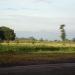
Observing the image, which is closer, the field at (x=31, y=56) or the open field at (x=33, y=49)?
the field at (x=31, y=56)

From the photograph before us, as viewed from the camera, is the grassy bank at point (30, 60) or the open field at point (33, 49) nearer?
the grassy bank at point (30, 60)

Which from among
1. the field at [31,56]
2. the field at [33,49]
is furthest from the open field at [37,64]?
the field at [33,49]

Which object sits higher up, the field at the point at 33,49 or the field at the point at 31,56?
the field at the point at 33,49

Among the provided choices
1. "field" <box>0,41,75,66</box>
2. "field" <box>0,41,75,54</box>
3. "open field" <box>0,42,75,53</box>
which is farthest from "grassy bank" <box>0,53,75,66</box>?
"open field" <box>0,42,75,53</box>

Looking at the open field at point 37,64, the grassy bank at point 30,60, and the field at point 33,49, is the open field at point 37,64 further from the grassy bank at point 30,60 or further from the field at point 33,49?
the field at point 33,49

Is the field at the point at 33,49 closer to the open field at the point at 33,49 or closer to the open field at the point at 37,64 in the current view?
the open field at the point at 33,49

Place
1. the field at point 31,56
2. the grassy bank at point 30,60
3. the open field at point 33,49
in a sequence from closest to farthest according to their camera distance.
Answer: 1. the grassy bank at point 30,60
2. the field at point 31,56
3. the open field at point 33,49

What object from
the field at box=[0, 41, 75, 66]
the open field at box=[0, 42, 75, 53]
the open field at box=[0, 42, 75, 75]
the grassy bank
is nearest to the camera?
the open field at box=[0, 42, 75, 75]

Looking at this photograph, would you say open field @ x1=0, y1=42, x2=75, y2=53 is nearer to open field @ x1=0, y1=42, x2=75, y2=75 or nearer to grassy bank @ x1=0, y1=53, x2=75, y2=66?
open field @ x1=0, y1=42, x2=75, y2=75

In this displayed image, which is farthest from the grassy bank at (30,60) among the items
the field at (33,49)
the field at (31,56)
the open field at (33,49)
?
the open field at (33,49)

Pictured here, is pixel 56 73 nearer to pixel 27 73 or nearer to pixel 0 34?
pixel 27 73

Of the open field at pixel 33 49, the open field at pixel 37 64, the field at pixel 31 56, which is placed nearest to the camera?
the open field at pixel 37 64

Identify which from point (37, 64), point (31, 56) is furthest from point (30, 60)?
point (31, 56)

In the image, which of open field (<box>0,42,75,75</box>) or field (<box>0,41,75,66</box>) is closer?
open field (<box>0,42,75,75</box>)
